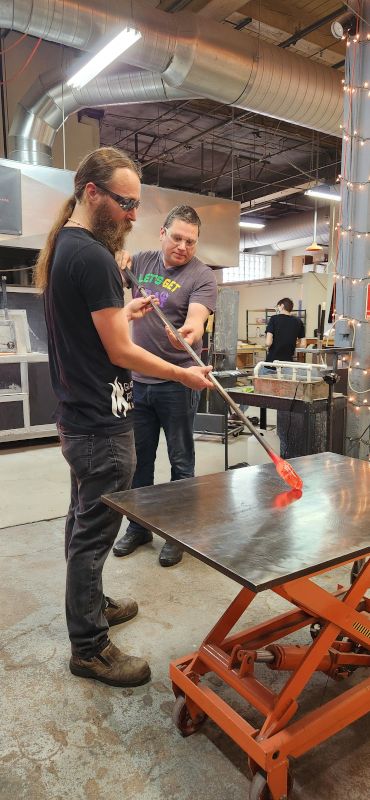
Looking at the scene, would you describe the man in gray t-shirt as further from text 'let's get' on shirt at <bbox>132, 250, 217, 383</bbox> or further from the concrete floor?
the concrete floor

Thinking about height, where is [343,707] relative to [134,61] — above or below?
below

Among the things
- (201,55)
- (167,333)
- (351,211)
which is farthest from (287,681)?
(201,55)

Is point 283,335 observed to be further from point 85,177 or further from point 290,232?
point 290,232

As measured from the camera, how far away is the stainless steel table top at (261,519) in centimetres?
99

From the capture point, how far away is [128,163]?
4.43 ft

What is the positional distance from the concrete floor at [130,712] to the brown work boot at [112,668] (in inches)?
1.0

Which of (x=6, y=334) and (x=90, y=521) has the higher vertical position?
(x=6, y=334)

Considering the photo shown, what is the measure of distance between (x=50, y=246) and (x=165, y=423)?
3.39ft

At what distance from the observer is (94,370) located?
1340 millimetres

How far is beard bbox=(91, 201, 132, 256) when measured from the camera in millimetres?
1342

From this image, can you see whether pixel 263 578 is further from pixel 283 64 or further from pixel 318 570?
pixel 283 64

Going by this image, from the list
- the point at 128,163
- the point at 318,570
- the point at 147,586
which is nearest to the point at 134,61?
the point at 128,163

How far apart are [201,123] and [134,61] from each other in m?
3.56

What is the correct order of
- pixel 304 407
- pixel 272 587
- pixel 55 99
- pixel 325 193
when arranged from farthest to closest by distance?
pixel 325 193, pixel 55 99, pixel 304 407, pixel 272 587
